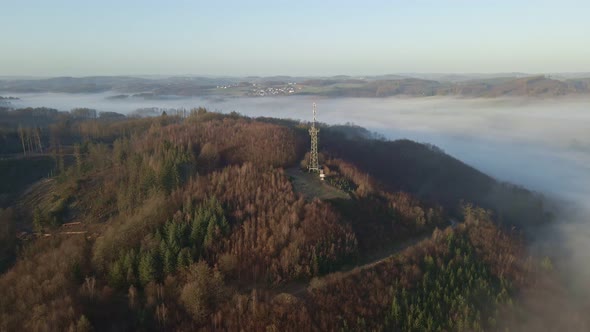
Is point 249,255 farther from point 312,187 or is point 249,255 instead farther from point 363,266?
point 312,187

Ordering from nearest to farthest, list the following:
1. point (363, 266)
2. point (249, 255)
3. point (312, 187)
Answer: point (249, 255)
point (363, 266)
point (312, 187)

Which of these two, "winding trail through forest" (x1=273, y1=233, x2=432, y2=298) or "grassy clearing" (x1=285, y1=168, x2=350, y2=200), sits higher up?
"grassy clearing" (x1=285, y1=168, x2=350, y2=200)

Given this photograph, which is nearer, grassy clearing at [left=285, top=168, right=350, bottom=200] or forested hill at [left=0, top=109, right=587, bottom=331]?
forested hill at [left=0, top=109, right=587, bottom=331]

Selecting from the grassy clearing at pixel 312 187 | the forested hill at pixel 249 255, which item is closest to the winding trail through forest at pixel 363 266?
the forested hill at pixel 249 255

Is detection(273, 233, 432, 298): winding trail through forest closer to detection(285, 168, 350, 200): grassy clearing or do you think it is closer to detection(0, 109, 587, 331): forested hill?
detection(0, 109, 587, 331): forested hill

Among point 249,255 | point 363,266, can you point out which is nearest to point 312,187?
point 363,266

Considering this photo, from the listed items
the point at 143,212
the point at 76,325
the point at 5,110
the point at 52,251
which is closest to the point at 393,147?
the point at 143,212

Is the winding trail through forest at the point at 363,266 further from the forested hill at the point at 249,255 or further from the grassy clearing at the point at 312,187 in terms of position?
the grassy clearing at the point at 312,187

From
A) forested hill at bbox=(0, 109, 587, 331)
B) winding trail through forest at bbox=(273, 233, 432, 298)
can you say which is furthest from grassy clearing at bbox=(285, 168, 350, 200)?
winding trail through forest at bbox=(273, 233, 432, 298)

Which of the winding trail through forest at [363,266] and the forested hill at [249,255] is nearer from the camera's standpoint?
the forested hill at [249,255]
